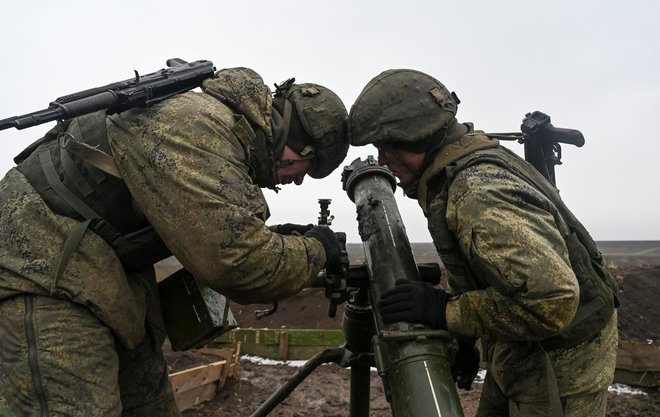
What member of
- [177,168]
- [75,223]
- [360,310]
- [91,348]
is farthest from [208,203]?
[360,310]

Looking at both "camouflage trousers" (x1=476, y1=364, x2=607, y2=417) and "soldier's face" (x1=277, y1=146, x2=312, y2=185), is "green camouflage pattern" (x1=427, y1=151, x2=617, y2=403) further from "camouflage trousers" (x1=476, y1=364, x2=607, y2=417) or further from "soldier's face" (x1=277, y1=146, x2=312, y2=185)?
"soldier's face" (x1=277, y1=146, x2=312, y2=185)

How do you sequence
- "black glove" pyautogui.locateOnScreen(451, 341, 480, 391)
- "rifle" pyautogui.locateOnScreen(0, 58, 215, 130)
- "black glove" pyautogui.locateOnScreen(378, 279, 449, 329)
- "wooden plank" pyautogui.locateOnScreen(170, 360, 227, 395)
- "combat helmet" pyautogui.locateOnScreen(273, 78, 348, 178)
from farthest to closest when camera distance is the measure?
1. "wooden plank" pyautogui.locateOnScreen(170, 360, 227, 395)
2. "black glove" pyautogui.locateOnScreen(451, 341, 480, 391)
3. "combat helmet" pyautogui.locateOnScreen(273, 78, 348, 178)
4. "black glove" pyautogui.locateOnScreen(378, 279, 449, 329)
5. "rifle" pyautogui.locateOnScreen(0, 58, 215, 130)

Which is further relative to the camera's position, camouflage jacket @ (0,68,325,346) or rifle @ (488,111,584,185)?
rifle @ (488,111,584,185)

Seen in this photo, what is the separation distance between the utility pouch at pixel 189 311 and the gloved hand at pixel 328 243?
73 centimetres

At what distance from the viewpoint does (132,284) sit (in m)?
2.82

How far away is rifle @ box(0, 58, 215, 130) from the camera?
228cm

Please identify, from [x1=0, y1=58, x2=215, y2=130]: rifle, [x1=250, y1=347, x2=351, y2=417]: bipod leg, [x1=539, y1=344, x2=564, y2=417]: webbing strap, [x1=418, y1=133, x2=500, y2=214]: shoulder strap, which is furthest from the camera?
[x1=250, y1=347, x2=351, y2=417]: bipod leg

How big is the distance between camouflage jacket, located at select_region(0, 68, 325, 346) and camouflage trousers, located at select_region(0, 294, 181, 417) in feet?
0.22

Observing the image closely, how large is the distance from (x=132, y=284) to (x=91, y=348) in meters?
0.41

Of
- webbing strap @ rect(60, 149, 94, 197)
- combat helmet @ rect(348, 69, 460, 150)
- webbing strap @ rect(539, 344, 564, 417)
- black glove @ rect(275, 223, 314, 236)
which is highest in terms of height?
combat helmet @ rect(348, 69, 460, 150)

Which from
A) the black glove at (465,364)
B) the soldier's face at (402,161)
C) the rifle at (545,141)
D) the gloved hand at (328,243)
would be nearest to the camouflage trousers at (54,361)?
the gloved hand at (328,243)

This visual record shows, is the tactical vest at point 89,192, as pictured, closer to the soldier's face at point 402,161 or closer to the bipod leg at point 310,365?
the soldier's face at point 402,161

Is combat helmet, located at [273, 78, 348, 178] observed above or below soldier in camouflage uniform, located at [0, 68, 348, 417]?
above

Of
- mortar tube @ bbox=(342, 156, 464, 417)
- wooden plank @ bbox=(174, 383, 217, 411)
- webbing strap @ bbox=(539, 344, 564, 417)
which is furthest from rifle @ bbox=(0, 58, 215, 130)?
wooden plank @ bbox=(174, 383, 217, 411)
